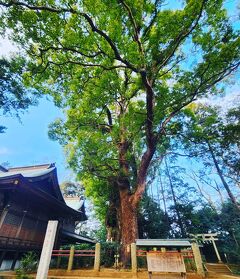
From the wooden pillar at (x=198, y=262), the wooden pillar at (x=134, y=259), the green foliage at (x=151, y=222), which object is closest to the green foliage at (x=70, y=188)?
the green foliage at (x=151, y=222)

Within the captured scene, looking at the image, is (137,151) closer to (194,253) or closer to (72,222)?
(194,253)

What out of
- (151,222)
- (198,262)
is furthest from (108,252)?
(151,222)

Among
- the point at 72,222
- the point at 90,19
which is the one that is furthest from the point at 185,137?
the point at 72,222

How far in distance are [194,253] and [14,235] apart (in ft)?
28.3

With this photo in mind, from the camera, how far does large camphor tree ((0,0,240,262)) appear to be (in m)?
7.84

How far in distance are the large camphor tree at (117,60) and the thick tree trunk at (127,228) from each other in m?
0.05

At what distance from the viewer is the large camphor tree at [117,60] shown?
25.7 ft

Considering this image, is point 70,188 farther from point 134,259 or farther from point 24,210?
point 134,259

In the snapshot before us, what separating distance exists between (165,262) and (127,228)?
12.8ft

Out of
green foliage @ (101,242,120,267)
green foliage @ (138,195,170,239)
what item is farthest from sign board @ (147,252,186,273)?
green foliage @ (138,195,170,239)

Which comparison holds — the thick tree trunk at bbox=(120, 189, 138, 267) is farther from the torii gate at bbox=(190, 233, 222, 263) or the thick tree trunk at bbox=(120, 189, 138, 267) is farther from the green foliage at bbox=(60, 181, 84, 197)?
the green foliage at bbox=(60, 181, 84, 197)

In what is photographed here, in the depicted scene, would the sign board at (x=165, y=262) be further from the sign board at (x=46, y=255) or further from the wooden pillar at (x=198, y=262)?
the sign board at (x=46, y=255)

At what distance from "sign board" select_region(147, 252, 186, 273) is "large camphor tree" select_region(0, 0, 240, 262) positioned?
3.02 m

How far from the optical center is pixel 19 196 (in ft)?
30.2
